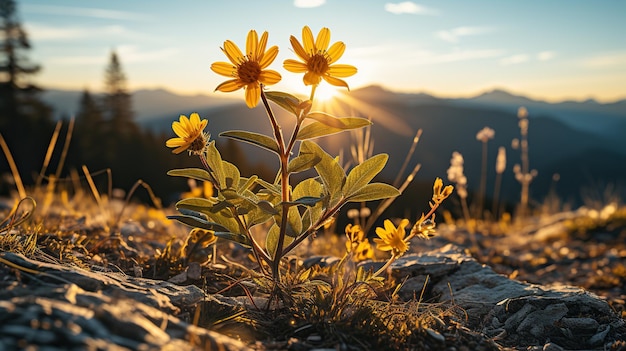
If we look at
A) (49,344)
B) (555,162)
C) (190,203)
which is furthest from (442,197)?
(555,162)

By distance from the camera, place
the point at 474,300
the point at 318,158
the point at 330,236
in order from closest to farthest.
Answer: the point at 318,158 → the point at 474,300 → the point at 330,236

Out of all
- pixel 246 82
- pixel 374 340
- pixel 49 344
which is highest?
pixel 246 82

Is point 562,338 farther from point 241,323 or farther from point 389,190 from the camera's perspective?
point 241,323

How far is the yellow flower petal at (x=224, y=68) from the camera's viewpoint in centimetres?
218

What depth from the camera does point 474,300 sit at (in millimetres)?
3055

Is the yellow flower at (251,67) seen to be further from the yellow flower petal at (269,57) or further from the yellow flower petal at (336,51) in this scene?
the yellow flower petal at (336,51)

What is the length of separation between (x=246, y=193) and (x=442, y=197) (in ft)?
3.05

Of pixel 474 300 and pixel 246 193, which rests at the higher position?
pixel 246 193

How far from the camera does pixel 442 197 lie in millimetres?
2422

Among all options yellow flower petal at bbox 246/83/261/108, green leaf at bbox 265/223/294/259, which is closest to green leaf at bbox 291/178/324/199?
green leaf at bbox 265/223/294/259

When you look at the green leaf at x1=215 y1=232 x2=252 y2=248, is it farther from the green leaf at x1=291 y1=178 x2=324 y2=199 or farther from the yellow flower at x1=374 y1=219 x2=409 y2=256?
the yellow flower at x1=374 y1=219 x2=409 y2=256

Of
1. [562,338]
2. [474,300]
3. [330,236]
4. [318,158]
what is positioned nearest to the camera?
[318,158]

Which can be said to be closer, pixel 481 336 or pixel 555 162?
pixel 481 336

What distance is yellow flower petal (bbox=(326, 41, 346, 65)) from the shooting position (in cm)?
219
